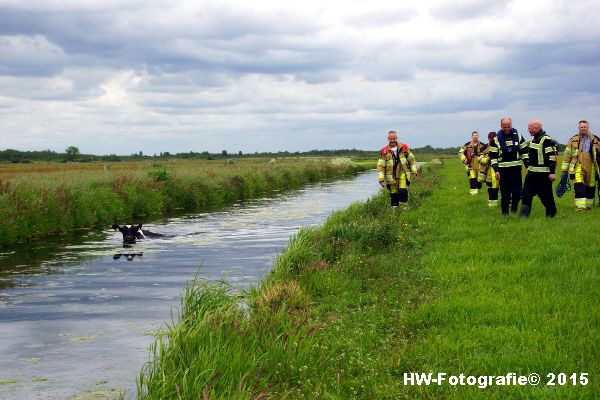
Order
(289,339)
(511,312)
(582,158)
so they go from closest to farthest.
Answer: (289,339) → (511,312) → (582,158)

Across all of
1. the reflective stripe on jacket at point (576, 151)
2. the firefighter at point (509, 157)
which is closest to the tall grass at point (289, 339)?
the firefighter at point (509, 157)

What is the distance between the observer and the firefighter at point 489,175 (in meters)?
21.3

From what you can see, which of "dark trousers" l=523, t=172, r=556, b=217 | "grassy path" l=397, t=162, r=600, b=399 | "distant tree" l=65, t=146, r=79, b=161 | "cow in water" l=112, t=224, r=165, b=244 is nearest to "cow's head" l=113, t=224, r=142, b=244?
"cow in water" l=112, t=224, r=165, b=244

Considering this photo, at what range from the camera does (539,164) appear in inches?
658

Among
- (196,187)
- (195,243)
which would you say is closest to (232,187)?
(196,187)

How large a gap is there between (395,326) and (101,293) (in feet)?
23.5

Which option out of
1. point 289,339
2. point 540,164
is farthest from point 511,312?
point 540,164

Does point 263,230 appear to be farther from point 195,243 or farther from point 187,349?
point 187,349

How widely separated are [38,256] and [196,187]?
1939 cm

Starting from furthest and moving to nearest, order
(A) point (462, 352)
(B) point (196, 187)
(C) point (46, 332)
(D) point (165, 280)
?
(B) point (196, 187) → (D) point (165, 280) → (C) point (46, 332) → (A) point (462, 352)

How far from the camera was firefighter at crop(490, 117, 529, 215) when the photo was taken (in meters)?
17.2

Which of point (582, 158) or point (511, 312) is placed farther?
point (582, 158)

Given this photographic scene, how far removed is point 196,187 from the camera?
37.4 metres

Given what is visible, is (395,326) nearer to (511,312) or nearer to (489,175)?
(511,312)
